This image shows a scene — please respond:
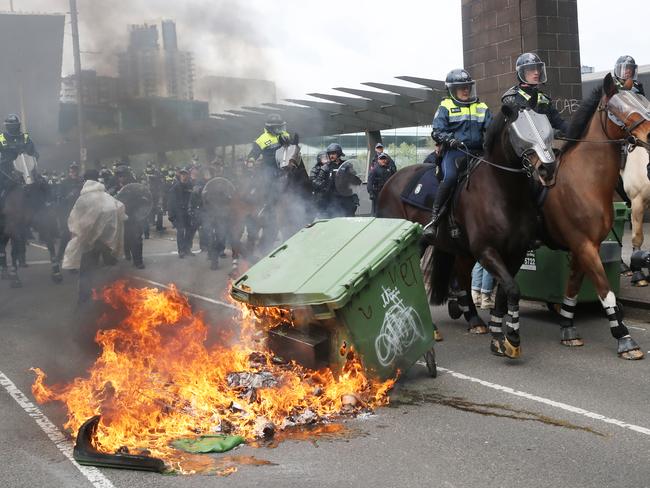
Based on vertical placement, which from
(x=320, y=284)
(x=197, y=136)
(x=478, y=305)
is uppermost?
(x=197, y=136)

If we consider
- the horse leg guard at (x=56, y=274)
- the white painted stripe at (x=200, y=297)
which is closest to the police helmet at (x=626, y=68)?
the white painted stripe at (x=200, y=297)

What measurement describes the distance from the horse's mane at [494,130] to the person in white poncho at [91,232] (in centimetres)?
523

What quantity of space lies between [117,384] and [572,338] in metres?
4.38

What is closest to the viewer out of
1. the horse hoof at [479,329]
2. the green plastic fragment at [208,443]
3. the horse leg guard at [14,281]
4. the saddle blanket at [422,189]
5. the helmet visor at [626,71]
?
the green plastic fragment at [208,443]

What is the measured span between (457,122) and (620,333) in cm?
260

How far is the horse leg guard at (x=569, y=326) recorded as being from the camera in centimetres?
831

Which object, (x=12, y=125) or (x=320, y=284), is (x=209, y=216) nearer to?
(x=12, y=125)

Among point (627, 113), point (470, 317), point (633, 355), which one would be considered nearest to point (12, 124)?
point (470, 317)

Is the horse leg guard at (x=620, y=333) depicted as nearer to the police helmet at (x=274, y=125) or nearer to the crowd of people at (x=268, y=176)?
the crowd of people at (x=268, y=176)

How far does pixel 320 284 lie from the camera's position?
639cm

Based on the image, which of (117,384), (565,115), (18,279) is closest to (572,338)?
(117,384)

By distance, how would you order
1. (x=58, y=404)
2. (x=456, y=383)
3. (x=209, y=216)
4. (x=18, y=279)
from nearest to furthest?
(x=58, y=404) < (x=456, y=383) < (x=18, y=279) < (x=209, y=216)

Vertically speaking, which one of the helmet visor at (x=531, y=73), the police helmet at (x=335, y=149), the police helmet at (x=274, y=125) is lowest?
the police helmet at (x=335, y=149)

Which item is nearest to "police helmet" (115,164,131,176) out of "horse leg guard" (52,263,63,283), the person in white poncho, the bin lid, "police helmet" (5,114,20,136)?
"police helmet" (5,114,20,136)
